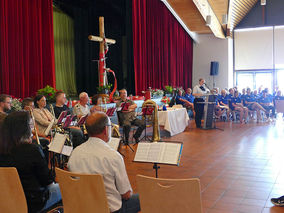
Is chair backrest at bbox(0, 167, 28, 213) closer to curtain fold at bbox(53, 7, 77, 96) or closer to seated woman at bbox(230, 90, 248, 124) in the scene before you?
seated woman at bbox(230, 90, 248, 124)

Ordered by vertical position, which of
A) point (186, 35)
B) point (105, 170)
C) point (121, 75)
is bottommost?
point (105, 170)

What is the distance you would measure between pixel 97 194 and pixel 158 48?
11.2 m

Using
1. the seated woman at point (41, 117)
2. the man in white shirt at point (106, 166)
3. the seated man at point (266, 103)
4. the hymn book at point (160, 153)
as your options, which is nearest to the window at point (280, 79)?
the seated man at point (266, 103)

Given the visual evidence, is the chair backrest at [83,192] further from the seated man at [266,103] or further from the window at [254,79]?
the window at [254,79]

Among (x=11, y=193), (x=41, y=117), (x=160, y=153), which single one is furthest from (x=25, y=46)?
(x=11, y=193)

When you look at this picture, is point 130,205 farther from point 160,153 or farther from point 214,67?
point 214,67

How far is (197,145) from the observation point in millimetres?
6656

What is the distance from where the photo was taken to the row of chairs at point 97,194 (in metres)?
1.75

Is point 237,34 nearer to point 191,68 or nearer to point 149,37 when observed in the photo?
point 191,68

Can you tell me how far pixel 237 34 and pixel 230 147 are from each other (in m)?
10.9

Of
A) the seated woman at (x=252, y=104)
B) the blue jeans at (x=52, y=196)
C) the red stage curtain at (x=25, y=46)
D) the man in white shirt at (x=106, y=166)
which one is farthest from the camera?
the seated woman at (x=252, y=104)

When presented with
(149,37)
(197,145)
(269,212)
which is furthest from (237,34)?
(269,212)

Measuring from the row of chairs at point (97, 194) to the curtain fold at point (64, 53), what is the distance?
1047 cm

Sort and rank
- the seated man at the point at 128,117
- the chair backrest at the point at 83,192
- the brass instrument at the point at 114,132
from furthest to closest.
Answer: the seated man at the point at 128,117
the brass instrument at the point at 114,132
the chair backrest at the point at 83,192
